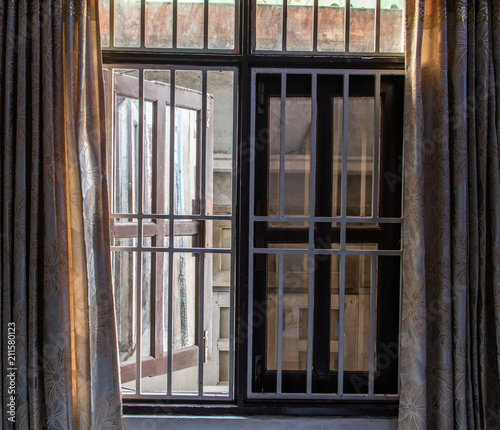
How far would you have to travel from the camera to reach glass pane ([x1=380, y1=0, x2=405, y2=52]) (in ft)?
6.08

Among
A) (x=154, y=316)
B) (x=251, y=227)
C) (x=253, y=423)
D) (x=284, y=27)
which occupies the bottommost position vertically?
(x=253, y=423)

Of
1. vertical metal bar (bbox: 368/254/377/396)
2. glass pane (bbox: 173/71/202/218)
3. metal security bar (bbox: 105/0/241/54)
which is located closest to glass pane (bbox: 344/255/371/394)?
vertical metal bar (bbox: 368/254/377/396)

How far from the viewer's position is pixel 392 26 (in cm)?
186

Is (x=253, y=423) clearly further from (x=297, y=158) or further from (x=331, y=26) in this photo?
(x=331, y=26)

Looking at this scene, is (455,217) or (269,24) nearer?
(455,217)

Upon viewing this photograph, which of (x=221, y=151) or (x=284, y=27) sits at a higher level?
(x=284, y=27)

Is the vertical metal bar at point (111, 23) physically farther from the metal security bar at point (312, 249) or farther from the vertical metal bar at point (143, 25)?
the metal security bar at point (312, 249)

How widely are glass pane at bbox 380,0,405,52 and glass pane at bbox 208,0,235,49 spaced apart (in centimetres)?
68

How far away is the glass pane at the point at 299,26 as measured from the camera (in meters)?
1.86

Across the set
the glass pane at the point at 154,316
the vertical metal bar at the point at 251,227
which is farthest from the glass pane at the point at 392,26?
the glass pane at the point at 154,316

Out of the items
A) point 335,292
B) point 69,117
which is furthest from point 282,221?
point 69,117

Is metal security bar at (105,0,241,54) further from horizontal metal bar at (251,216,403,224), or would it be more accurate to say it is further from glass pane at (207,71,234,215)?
glass pane at (207,71,234,215)

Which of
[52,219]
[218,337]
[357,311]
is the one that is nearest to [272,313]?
[357,311]

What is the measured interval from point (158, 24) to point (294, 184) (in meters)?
0.96
